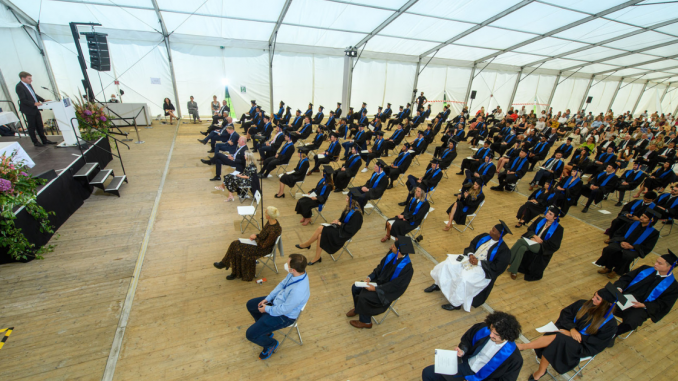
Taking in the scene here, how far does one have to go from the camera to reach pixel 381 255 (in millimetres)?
5055

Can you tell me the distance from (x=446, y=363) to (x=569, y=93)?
28906mm

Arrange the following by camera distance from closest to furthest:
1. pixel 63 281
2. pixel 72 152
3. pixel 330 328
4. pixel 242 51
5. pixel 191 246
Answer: pixel 330 328 < pixel 63 281 < pixel 191 246 < pixel 72 152 < pixel 242 51

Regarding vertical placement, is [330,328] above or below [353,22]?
below

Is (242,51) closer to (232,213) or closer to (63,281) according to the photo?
(232,213)

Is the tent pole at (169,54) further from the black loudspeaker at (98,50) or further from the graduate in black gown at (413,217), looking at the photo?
the graduate in black gown at (413,217)

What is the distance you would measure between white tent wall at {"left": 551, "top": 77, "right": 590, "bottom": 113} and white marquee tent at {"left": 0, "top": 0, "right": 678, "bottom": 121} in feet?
6.25

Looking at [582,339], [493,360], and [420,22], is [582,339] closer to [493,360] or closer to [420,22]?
[493,360]

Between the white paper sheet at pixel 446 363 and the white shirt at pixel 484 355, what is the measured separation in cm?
21

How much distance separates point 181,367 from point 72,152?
6.45m

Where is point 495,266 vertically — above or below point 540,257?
above

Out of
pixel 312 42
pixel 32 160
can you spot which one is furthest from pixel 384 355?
pixel 312 42

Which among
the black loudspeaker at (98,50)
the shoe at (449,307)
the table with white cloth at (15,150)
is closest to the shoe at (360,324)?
the shoe at (449,307)

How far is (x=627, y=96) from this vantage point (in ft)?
85.1

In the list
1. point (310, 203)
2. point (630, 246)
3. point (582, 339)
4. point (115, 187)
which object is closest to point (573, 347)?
point (582, 339)
